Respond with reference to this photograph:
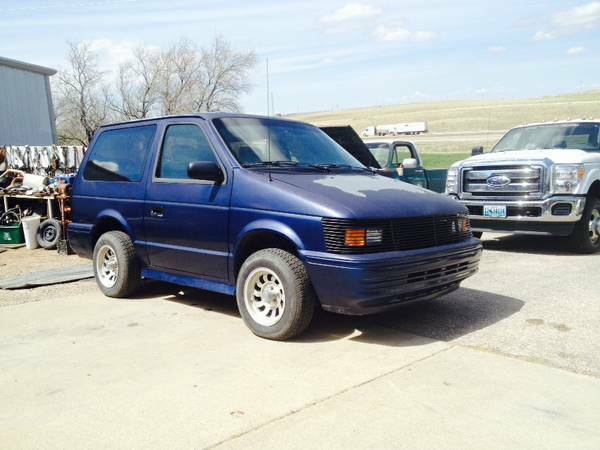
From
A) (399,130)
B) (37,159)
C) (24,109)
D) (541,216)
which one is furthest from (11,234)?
(399,130)

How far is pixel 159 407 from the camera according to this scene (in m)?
3.31

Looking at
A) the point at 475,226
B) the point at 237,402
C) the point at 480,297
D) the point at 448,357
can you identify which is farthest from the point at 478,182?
the point at 237,402

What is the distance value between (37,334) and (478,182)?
6.47 meters

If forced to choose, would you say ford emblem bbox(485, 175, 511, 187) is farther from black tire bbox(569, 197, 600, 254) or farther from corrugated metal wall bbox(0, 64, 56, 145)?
corrugated metal wall bbox(0, 64, 56, 145)

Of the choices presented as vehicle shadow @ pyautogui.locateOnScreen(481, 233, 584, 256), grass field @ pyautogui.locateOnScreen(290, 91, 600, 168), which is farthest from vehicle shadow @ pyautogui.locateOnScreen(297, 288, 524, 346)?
grass field @ pyautogui.locateOnScreen(290, 91, 600, 168)

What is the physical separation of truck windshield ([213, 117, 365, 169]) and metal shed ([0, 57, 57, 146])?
1726 cm

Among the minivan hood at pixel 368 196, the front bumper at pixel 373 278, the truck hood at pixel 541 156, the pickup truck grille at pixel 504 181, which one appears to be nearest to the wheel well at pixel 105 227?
the minivan hood at pixel 368 196

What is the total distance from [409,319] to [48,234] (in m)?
7.83

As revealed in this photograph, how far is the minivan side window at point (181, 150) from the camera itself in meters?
5.18

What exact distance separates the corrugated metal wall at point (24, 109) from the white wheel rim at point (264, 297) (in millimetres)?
18245

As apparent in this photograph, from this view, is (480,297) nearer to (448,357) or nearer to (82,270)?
(448,357)

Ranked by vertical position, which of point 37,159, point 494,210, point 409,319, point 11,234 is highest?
point 37,159

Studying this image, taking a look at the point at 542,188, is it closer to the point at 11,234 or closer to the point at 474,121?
the point at 11,234

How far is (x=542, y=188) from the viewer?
26.4 feet
